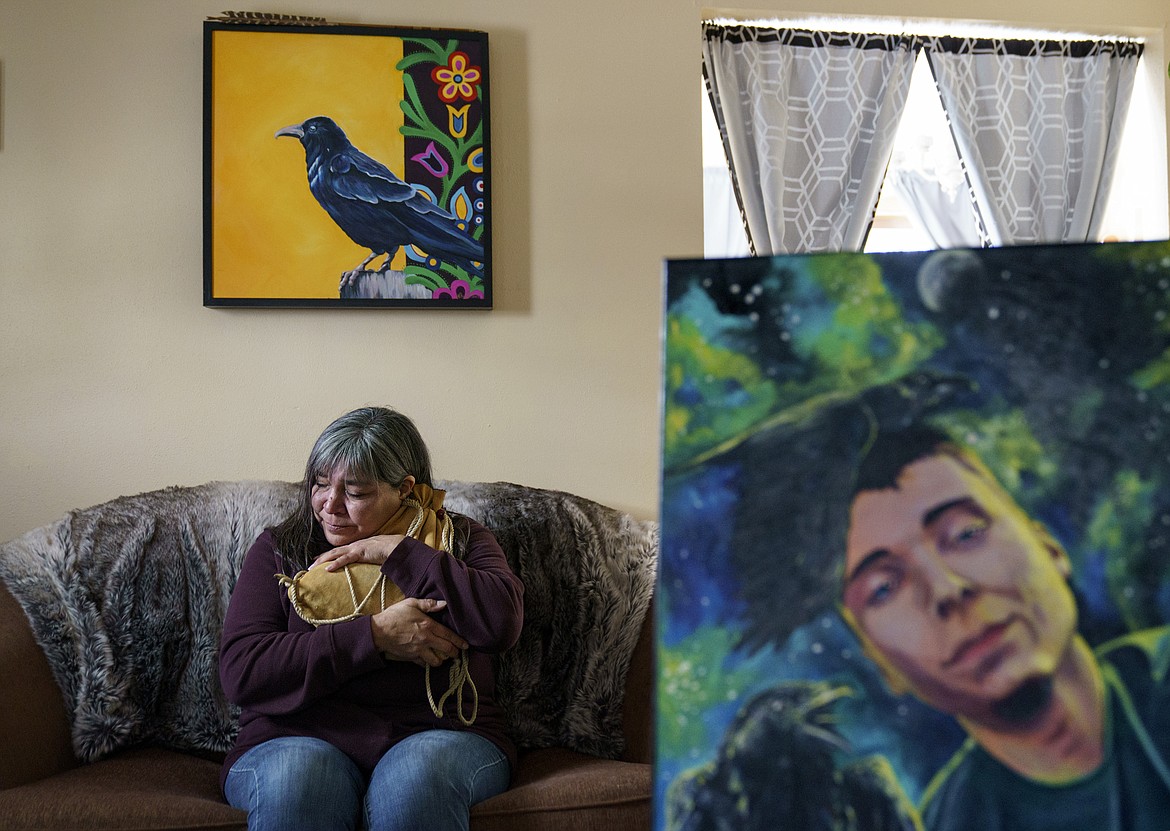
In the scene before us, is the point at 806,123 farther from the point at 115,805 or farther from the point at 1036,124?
the point at 115,805

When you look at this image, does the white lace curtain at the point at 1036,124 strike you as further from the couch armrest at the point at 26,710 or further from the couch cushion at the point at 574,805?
the couch armrest at the point at 26,710

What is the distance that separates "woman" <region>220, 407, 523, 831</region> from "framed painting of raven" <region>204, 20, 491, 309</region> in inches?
23.8

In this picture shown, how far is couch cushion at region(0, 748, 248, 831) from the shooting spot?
1573 mm

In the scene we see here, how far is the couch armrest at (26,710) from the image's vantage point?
1.75 meters

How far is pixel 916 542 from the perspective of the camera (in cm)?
80

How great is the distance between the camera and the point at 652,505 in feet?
8.48

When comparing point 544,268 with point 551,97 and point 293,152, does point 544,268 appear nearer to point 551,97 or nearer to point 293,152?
point 551,97

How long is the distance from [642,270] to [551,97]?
1.59 feet

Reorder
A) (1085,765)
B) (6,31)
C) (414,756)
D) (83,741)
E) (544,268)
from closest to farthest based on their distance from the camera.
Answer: (1085,765) < (414,756) < (83,741) < (6,31) < (544,268)

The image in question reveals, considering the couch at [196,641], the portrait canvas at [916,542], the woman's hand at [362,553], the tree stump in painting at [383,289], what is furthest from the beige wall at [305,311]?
the portrait canvas at [916,542]

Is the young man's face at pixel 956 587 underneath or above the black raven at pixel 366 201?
underneath

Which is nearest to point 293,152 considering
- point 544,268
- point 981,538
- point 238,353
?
point 238,353

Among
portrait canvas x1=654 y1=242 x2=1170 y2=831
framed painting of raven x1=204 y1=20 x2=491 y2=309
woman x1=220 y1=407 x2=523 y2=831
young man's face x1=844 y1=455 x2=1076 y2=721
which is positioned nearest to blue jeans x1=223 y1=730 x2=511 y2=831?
woman x1=220 y1=407 x2=523 y2=831

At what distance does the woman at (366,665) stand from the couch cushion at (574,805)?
0.15ft
